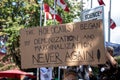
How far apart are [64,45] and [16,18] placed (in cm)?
2379

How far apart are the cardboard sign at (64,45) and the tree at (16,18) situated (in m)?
21.9

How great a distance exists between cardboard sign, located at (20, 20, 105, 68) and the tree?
71.8 feet

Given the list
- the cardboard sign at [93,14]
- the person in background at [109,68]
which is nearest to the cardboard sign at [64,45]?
the person in background at [109,68]

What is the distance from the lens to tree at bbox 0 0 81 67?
2863 centimetres

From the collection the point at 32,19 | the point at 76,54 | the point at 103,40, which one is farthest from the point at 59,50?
the point at 32,19

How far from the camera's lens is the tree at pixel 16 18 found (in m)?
28.6

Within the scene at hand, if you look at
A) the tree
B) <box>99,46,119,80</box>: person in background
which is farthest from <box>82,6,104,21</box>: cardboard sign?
the tree

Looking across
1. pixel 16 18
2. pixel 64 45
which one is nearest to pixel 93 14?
pixel 64 45

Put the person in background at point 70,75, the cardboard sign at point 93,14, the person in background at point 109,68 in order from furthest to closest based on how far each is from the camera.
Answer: the cardboard sign at point 93,14 < the person in background at point 70,75 < the person in background at point 109,68

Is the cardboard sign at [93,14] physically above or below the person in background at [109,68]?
above

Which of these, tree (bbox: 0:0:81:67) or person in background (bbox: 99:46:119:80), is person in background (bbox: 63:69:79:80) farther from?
tree (bbox: 0:0:81:67)

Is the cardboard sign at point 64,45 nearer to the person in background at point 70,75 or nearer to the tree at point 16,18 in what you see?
the person in background at point 70,75

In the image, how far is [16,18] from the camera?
98.0 feet

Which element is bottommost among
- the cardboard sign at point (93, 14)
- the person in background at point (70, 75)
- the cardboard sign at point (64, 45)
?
the person in background at point (70, 75)
